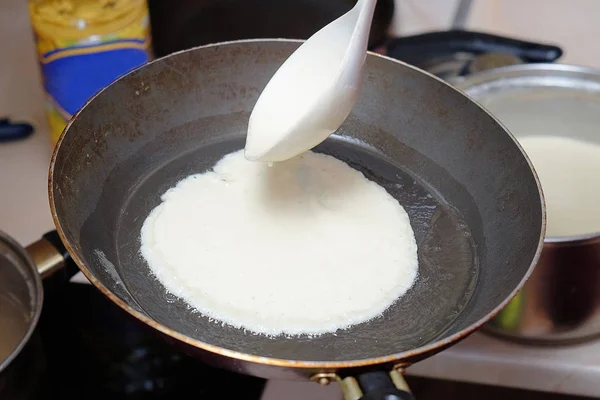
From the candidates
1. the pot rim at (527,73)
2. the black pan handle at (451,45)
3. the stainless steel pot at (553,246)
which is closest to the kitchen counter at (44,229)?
the stainless steel pot at (553,246)

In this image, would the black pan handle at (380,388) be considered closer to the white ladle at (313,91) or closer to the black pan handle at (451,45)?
the white ladle at (313,91)

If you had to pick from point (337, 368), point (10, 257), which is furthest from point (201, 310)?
point (10, 257)

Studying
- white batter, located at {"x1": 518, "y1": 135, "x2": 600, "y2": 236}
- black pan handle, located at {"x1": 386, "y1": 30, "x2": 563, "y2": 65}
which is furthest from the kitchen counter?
black pan handle, located at {"x1": 386, "y1": 30, "x2": 563, "y2": 65}

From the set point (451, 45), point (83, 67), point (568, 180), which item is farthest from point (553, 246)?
point (83, 67)

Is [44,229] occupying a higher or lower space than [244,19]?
lower

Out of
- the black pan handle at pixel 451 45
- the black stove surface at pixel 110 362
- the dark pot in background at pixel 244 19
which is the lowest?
the black stove surface at pixel 110 362

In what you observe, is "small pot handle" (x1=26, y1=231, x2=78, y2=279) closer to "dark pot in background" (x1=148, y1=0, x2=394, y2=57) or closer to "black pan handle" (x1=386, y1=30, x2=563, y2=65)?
"dark pot in background" (x1=148, y1=0, x2=394, y2=57)

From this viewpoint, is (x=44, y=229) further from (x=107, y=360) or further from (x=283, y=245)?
(x=283, y=245)

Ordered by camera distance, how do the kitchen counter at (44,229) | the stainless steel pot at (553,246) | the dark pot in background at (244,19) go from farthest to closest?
1. the dark pot in background at (244,19)
2. the kitchen counter at (44,229)
3. the stainless steel pot at (553,246)
